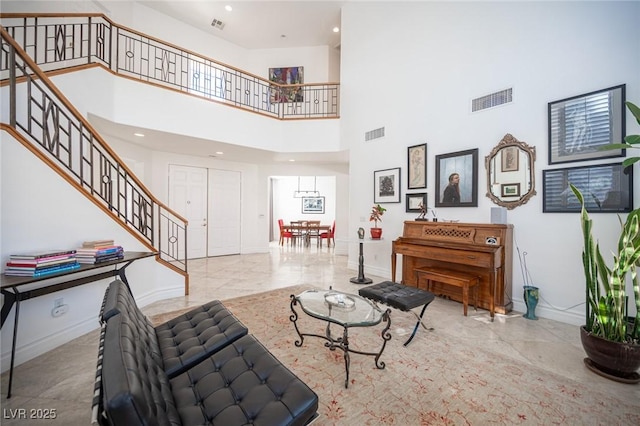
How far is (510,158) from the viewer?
3477mm

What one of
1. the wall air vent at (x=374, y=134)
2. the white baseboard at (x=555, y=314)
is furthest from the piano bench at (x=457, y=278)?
the wall air vent at (x=374, y=134)

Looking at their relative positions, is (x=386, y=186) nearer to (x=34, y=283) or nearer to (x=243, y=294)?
(x=243, y=294)

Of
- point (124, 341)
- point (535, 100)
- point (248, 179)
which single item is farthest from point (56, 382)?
point (248, 179)

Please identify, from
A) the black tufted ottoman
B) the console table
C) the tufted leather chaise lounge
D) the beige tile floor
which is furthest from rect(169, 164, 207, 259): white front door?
the black tufted ottoman

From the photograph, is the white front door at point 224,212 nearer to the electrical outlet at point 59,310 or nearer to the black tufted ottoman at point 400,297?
the electrical outlet at point 59,310

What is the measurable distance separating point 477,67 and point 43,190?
5.47 metres

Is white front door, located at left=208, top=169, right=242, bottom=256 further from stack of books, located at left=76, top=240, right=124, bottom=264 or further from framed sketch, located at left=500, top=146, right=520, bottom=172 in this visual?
framed sketch, located at left=500, top=146, right=520, bottom=172

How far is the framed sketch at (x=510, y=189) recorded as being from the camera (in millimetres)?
3416

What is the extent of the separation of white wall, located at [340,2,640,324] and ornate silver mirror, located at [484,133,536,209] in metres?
0.09

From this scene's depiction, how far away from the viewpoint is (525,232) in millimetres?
3365

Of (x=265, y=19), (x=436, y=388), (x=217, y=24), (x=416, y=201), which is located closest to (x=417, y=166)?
(x=416, y=201)

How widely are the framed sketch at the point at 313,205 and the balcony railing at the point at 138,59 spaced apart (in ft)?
14.1

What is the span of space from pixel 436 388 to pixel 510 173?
291 centimetres

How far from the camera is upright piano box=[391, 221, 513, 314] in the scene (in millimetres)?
3221
